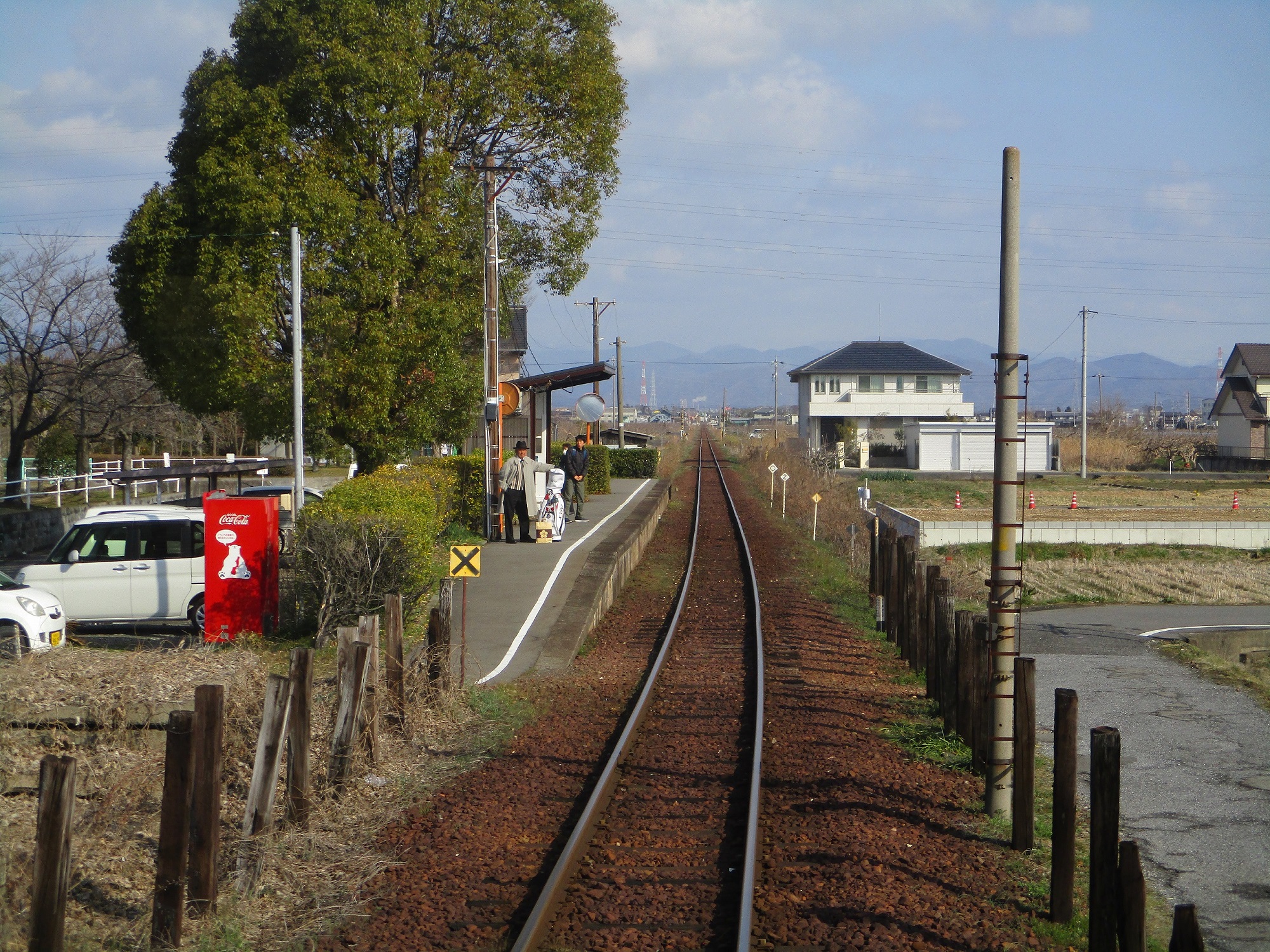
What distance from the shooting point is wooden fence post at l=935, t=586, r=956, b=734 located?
8.77 meters

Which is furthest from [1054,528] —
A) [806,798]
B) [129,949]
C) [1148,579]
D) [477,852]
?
[129,949]

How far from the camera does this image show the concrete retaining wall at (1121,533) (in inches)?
1135

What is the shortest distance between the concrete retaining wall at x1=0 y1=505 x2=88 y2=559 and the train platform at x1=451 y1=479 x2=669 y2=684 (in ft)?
33.2

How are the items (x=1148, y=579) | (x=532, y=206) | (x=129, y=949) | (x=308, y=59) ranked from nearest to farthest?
(x=129, y=949) → (x=308, y=59) → (x=532, y=206) → (x=1148, y=579)

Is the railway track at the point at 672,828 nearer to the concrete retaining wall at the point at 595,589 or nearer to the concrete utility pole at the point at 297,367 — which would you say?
the concrete retaining wall at the point at 595,589

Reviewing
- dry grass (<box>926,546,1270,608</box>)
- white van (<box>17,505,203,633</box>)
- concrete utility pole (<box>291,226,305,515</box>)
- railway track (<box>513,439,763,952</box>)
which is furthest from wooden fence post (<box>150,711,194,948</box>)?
dry grass (<box>926,546,1270,608</box>)

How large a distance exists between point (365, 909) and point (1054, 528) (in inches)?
1049

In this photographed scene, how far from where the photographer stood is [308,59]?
687 inches

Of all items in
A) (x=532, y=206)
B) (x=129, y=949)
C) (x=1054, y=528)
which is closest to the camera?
(x=129, y=949)

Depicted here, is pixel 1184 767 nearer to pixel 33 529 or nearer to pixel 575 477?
pixel 575 477

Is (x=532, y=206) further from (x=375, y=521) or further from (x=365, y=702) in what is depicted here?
(x=365, y=702)

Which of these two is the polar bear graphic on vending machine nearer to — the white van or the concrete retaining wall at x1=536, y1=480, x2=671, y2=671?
the white van

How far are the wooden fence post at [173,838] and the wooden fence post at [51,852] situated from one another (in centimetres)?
56

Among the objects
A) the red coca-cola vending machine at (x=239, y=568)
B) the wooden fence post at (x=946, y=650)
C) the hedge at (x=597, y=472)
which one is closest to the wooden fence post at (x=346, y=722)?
the wooden fence post at (x=946, y=650)
